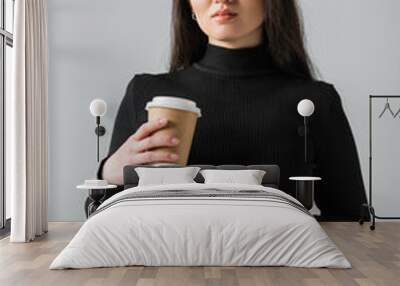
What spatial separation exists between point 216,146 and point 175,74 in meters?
0.85

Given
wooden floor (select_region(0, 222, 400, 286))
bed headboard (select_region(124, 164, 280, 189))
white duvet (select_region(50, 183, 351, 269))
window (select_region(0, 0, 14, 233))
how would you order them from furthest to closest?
window (select_region(0, 0, 14, 233))
bed headboard (select_region(124, 164, 280, 189))
white duvet (select_region(50, 183, 351, 269))
wooden floor (select_region(0, 222, 400, 286))

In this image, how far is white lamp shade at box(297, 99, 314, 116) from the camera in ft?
19.5

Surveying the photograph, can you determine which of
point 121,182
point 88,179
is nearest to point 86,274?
point 121,182

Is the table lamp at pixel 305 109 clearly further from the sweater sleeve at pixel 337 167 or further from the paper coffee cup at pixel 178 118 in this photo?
the paper coffee cup at pixel 178 118

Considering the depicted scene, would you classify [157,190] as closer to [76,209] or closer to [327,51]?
[76,209]

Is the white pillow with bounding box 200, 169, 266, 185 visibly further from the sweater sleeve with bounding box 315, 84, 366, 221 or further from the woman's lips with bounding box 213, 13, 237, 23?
the woman's lips with bounding box 213, 13, 237, 23

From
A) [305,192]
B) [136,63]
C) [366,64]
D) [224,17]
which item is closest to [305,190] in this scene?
[305,192]

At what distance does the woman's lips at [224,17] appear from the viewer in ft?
19.8

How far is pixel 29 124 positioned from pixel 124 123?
985 millimetres

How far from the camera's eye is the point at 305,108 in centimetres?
595

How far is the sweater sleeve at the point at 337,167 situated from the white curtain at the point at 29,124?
2.54m

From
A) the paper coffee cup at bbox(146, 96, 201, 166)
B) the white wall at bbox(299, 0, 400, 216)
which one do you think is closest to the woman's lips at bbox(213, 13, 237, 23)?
the white wall at bbox(299, 0, 400, 216)

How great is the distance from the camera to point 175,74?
6316 millimetres

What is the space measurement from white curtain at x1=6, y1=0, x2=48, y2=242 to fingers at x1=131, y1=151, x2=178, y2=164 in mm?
904
